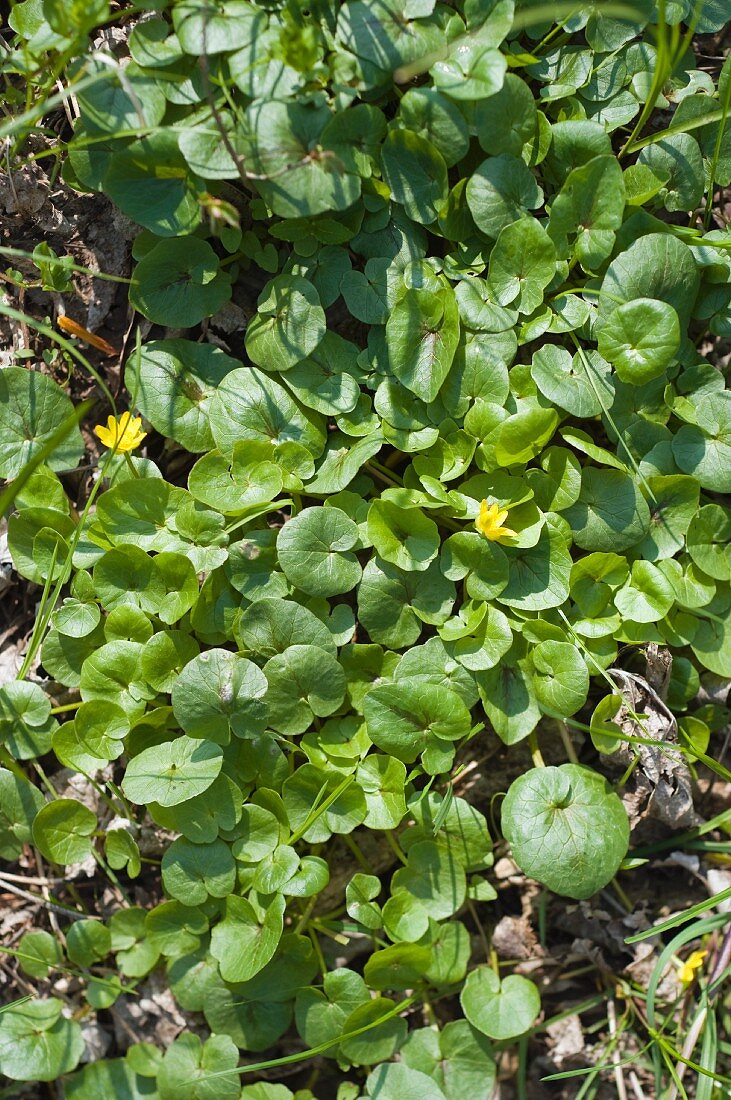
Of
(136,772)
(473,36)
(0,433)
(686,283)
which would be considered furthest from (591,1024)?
(473,36)

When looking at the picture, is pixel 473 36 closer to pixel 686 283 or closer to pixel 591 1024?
pixel 686 283

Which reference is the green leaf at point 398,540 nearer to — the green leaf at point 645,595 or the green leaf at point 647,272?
the green leaf at point 645,595

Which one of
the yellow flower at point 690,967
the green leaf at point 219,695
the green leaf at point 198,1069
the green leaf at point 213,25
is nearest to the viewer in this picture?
the green leaf at point 213,25

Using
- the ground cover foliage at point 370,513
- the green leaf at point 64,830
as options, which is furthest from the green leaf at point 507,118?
the green leaf at point 64,830

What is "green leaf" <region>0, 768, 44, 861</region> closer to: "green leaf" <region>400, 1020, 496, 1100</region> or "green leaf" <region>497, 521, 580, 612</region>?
"green leaf" <region>400, 1020, 496, 1100</region>

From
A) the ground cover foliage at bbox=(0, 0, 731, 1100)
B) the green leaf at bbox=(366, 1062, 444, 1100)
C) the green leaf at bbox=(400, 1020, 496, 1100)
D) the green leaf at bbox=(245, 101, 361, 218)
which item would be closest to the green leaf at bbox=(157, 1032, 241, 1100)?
the ground cover foliage at bbox=(0, 0, 731, 1100)

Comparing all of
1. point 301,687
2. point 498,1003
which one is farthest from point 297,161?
point 498,1003
